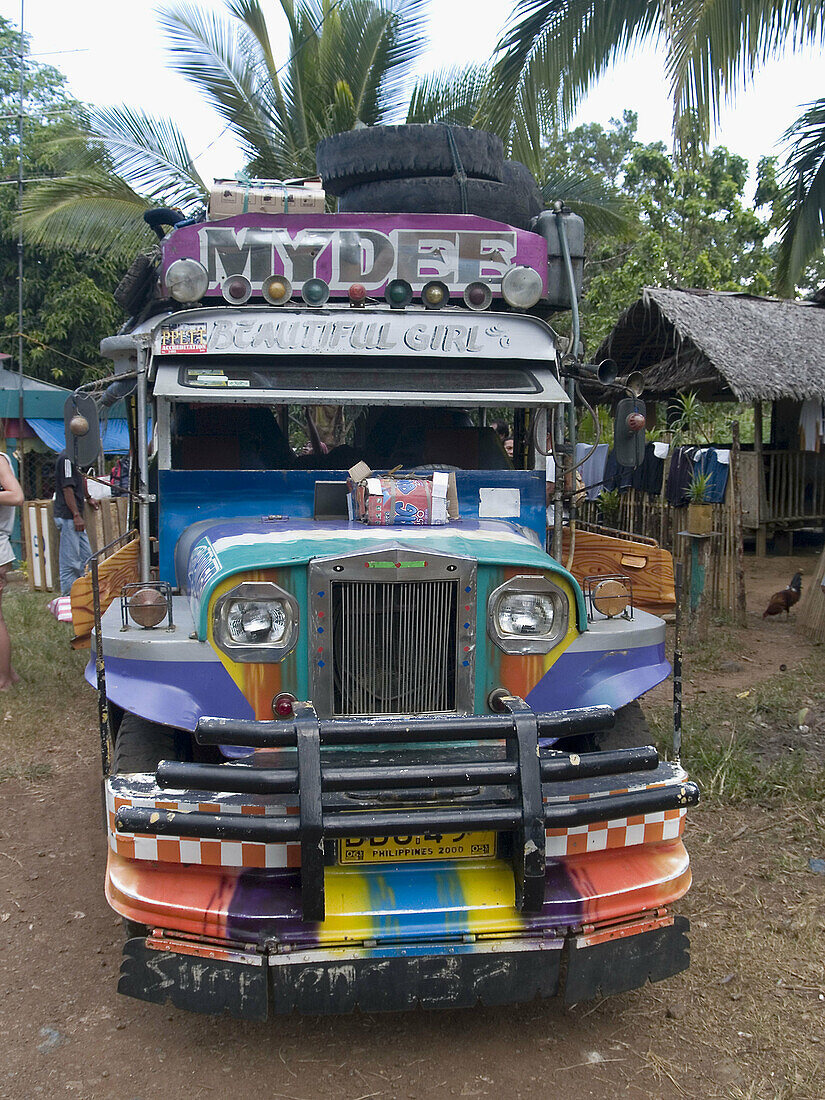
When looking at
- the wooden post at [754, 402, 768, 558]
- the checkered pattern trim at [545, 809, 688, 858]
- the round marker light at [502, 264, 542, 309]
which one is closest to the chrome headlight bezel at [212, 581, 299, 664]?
the checkered pattern trim at [545, 809, 688, 858]

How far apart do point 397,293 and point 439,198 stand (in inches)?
51.2

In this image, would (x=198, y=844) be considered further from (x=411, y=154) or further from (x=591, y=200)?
(x=591, y=200)

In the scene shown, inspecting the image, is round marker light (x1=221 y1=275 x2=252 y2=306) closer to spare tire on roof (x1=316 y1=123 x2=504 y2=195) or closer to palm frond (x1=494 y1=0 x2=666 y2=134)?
spare tire on roof (x1=316 y1=123 x2=504 y2=195)

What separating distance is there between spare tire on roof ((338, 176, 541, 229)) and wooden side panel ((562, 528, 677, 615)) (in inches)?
81.8

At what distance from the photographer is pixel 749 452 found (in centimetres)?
1530

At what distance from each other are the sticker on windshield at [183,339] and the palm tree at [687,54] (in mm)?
4815

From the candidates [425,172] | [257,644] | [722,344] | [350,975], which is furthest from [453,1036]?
[722,344]

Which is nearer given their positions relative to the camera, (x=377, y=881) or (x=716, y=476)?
(x=377, y=881)

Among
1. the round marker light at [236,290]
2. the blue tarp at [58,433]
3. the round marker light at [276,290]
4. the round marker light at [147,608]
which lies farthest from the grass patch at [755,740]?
the blue tarp at [58,433]

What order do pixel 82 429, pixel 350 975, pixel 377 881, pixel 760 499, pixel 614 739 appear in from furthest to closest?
pixel 760 499 → pixel 82 429 → pixel 614 739 → pixel 377 881 → pixel 350 975

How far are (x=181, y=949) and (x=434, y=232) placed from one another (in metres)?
3.56

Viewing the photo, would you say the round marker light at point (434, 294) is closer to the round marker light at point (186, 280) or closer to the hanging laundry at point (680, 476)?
the round marker light at point (186, 280)

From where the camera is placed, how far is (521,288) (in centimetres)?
490

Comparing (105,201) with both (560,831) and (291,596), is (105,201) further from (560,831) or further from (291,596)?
(560,831)
